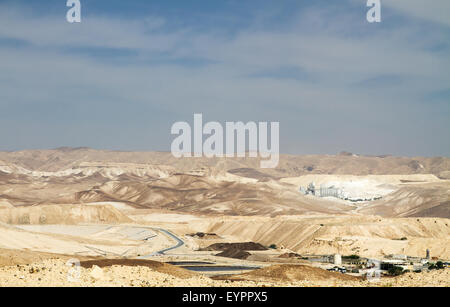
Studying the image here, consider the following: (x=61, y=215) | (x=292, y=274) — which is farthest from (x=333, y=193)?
(x=292, y=274)

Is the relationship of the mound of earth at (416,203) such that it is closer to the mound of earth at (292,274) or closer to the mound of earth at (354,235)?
the mound of earth at (354,235)

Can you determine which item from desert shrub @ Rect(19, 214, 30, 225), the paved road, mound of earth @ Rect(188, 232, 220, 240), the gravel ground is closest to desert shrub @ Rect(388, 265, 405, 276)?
the gravel ground

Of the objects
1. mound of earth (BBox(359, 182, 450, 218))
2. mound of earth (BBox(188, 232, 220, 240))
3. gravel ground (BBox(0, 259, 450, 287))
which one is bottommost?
mound of earth (BBox(188, 232, 220, 240))

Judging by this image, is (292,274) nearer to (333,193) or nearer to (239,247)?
(239,247)

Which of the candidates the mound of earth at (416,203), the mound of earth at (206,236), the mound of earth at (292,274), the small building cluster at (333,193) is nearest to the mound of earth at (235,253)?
the mound of earth at (206,236)

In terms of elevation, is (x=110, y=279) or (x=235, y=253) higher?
(x=110, y=279)

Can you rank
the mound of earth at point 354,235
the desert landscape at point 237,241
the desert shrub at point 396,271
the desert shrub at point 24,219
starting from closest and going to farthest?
the desert landscape at point 237,241
the desert shrub at point 396,271
the mound of earth at point 354,235
the desert shrub at point 24,219

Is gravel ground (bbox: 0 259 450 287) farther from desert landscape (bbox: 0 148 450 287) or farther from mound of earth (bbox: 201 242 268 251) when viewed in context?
mound of earth (bbox: 201 242 268 251)

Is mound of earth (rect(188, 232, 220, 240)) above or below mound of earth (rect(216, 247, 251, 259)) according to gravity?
above
